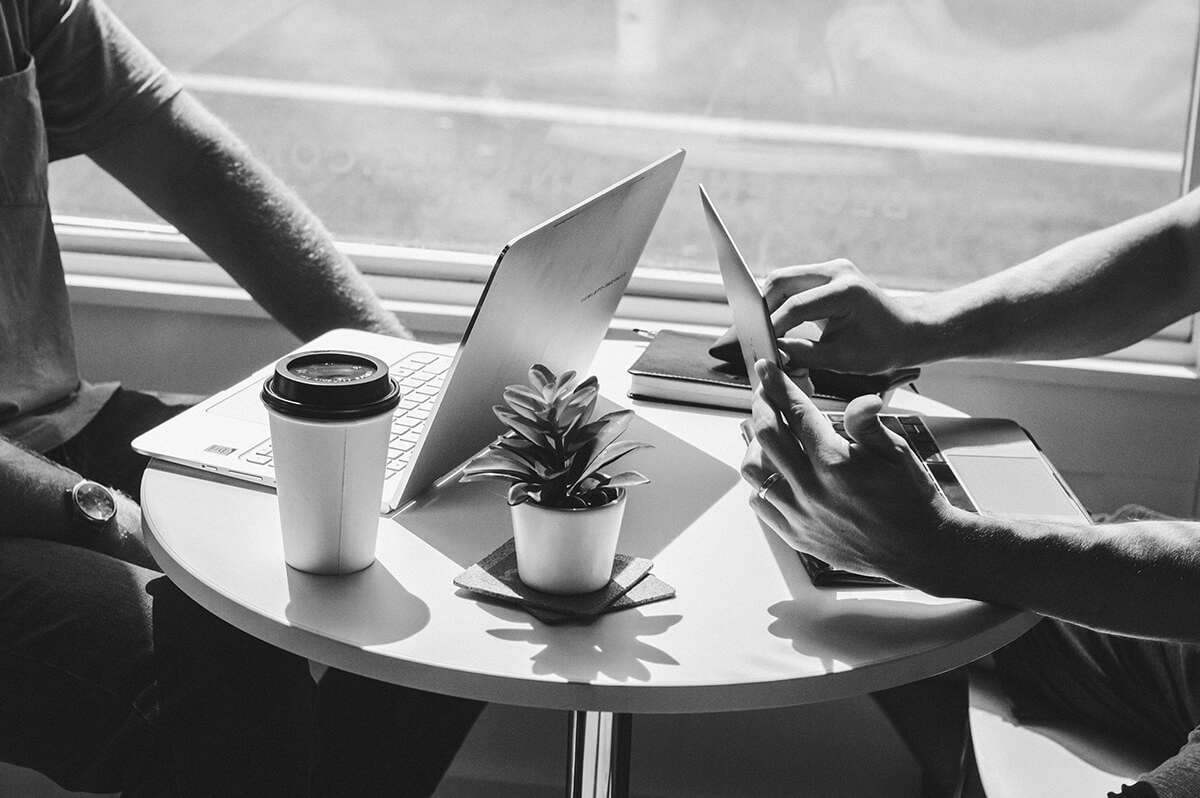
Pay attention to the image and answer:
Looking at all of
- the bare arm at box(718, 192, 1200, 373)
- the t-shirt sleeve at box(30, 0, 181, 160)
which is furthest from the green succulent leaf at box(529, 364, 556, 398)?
the t-shirt sleeve at box(30, 0, 181, 160)

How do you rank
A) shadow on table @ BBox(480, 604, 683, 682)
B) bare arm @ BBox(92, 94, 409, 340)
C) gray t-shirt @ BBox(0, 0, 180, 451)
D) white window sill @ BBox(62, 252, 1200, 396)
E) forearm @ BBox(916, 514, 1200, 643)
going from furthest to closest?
white window sill @ BBox(62, 252, 1200, 396) < bare arm @ BBox(92, 94, 409, 340) < gray t-shirt @ BBox(0, 0, 180, 451) < forearm @ BBox(916, 514, 1200, 643) < shadow on table @ BBox(480, 604, 683, 682)

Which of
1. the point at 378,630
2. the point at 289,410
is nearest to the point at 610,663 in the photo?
the point at 378,630

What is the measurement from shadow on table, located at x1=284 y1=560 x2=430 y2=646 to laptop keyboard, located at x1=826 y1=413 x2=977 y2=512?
44 cm

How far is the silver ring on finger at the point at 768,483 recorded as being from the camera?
3.18 ft

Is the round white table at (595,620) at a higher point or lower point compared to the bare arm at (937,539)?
lower

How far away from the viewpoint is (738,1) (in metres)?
1.93

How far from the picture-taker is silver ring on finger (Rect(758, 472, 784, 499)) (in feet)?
3.18

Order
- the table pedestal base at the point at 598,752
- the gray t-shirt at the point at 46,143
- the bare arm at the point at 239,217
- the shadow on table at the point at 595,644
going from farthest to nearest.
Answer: the bare arm at the point at 239,217 < the gray t-shirt at the point at 46,143 < the table pedestal base at the point at 598,752 < the shadow on table at the point at 595,644

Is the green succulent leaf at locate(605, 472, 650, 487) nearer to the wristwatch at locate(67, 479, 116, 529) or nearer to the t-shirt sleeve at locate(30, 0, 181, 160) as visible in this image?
the wristwatch at locate(67, 479, 116, 529)

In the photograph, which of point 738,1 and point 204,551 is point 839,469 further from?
point 738,1

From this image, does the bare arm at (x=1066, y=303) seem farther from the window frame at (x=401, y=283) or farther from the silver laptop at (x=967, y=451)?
the window frame at (x=401, y=283)

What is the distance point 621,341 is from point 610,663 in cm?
86

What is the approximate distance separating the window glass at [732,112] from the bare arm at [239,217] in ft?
1.21

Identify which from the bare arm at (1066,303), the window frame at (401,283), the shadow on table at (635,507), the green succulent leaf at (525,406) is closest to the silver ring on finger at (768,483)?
the shadow on table at (635,507)
